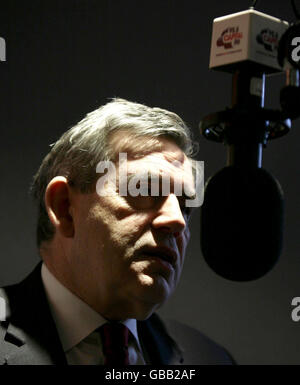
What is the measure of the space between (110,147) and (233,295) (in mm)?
675

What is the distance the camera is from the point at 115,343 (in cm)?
122

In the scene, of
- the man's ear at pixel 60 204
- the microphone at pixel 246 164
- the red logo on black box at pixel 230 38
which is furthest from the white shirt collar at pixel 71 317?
the red logo on black box at pixel 230 38

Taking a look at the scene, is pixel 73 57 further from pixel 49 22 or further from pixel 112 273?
pixel 112 273

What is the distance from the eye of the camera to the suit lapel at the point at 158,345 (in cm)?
135

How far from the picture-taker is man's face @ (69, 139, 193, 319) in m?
1.16

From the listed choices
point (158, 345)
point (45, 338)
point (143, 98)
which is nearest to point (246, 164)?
point (45, 338)

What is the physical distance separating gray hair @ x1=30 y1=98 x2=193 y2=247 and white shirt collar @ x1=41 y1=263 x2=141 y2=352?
0.16 meters

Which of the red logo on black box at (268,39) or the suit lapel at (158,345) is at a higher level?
the red logo on black box at (268,39)

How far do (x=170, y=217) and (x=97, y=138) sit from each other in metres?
0.29

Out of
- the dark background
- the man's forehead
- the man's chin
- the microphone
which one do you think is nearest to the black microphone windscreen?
the microphone

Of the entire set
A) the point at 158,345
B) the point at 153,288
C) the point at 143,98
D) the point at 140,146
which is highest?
the point at 143,98

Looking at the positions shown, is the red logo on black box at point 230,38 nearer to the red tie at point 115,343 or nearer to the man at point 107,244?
the man at point 107,244

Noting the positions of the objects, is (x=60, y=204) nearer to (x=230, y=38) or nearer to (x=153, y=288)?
(x=153, y=288)

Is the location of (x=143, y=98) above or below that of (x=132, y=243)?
above
